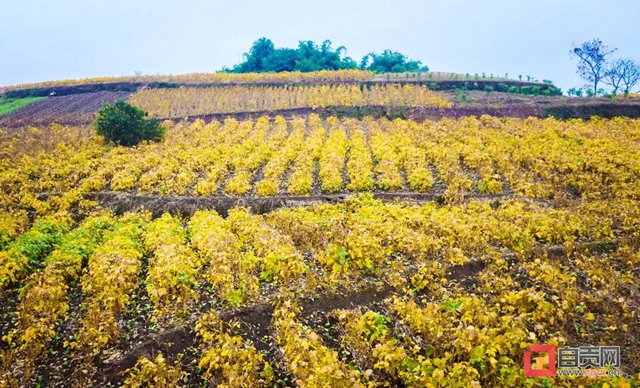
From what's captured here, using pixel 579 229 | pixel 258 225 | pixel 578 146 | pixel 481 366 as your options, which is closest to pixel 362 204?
pixel 258 225

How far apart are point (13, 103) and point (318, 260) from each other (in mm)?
42085

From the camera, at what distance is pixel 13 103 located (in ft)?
126

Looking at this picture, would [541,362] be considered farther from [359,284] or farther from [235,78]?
[235,78]

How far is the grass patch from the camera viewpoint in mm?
35428

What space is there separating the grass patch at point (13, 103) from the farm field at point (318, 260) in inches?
748

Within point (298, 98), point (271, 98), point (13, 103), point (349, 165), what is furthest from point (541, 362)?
point (13, 103)

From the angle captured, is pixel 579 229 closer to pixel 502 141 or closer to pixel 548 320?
pixel 548 320

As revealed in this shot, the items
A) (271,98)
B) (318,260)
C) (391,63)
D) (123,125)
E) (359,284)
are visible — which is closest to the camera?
(359,284)

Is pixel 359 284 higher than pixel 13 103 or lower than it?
lower

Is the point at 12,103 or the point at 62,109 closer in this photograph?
the point at 62,109

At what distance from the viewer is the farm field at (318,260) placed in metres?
6.72

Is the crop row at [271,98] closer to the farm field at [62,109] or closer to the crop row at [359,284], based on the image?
the farm field at [62,109]

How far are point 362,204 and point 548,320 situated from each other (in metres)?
7.21

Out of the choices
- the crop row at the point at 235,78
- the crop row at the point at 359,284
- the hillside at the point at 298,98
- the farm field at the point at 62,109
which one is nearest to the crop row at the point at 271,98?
the hillside at the point at 298,98
